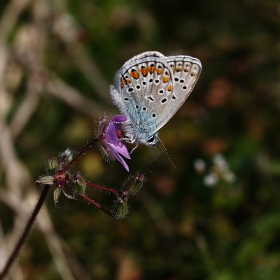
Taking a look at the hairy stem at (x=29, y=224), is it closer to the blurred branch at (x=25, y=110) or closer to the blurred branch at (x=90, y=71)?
the blurred branch at (x=25, y=110)

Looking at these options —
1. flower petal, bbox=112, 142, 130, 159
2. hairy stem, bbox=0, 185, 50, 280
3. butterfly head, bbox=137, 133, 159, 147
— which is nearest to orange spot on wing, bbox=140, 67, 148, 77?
butterfly head, bbox=137, 133, 159, 147

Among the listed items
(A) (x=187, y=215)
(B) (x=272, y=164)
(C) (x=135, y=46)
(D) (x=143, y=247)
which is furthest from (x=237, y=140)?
(C) (x=135, y=46)

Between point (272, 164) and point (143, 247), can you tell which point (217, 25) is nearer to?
point (272, 164)

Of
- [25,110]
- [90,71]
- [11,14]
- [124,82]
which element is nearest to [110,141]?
[124,82]

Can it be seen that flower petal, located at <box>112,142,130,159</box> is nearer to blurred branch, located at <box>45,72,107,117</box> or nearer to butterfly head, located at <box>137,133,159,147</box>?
butterfly head, located at <box>137,133,159,147</box>

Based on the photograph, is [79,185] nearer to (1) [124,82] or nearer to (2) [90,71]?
(1) [124,82]

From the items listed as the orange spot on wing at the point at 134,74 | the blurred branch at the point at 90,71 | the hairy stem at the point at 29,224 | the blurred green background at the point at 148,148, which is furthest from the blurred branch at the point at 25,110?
the hairy stem at the point at 29,224
